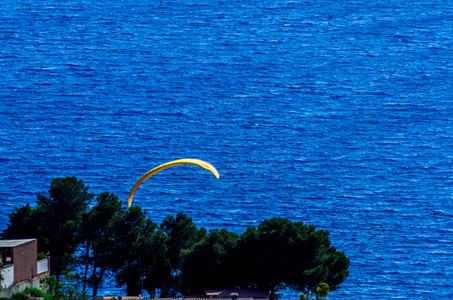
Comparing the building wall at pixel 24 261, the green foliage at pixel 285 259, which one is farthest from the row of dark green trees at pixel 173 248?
the building wall at pixel 24 261

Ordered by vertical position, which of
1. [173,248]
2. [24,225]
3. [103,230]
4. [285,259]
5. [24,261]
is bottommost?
[24,261]

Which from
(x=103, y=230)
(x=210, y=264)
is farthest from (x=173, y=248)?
(x=210, y=264)

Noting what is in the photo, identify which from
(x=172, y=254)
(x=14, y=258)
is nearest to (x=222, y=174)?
(x=172, y=254)

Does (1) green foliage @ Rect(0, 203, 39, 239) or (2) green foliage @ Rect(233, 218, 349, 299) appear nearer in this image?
(2) green foliage @ Rect(233, 218, 349, 299)

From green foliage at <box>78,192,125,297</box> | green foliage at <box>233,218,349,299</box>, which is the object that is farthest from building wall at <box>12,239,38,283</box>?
green foliage at <box>78,192,125,297</box>

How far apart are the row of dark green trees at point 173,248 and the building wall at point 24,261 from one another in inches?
566

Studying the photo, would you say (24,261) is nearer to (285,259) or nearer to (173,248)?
(285,259)

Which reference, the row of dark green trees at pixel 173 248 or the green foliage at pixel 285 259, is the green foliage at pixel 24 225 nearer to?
the row of dark green trees at pixel 173 248

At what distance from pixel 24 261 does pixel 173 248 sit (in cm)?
2570

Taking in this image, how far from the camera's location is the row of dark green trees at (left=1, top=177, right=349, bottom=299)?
198 ft

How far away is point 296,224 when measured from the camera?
6178 centimetres

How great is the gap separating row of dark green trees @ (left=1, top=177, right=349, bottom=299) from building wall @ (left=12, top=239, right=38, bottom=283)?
47.2 ft

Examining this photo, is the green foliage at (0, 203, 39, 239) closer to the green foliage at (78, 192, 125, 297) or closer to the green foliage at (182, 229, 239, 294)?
the green foliage at (78, 192, 125, 297)

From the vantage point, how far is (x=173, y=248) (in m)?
69.7
